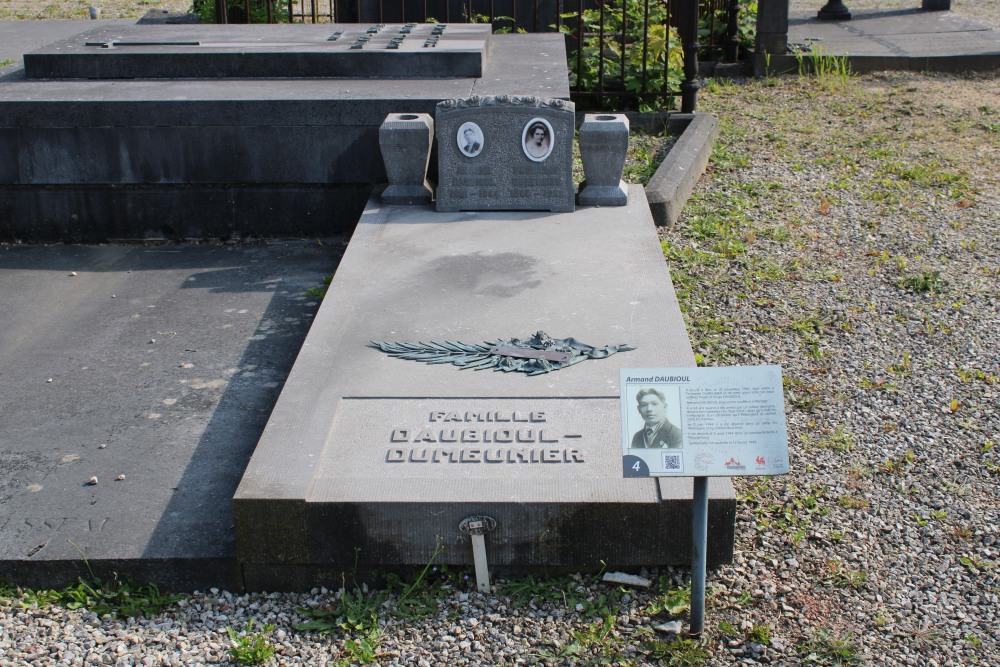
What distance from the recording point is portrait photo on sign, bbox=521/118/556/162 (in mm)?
6449

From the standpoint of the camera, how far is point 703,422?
3.10 metres

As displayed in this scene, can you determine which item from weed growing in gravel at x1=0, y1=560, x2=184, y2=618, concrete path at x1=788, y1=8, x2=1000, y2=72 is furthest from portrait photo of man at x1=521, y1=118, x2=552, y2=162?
concrete path at x1=788, y1=8, x2=1000, y2=72

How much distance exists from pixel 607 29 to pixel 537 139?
14.9 ft

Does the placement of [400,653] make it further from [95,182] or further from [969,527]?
[95,182]

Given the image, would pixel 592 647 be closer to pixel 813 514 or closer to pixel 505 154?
pixel 813 514

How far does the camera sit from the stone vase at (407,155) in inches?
260

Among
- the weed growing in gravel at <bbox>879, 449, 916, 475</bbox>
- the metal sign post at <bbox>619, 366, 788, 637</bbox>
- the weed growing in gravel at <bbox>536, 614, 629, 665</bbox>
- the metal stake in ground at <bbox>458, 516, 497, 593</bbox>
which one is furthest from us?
the weed growing in gravel at <bbox>879, 449, 916, 475</bbox>

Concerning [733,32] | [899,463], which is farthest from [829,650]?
[733,32]

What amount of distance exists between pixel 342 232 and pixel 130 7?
1302 centimetres

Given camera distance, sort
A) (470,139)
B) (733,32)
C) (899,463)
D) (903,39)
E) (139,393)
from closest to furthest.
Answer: (899,463)
(139,393)
(470,139)
(733,32)
(903,39)

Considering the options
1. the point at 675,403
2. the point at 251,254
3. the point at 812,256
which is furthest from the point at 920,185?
the point at 675,403

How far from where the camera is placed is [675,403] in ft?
10.2

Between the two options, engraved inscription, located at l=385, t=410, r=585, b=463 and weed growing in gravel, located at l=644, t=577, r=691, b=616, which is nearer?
weed growing in gravel, located at l=644, t=577, r=691, b=616

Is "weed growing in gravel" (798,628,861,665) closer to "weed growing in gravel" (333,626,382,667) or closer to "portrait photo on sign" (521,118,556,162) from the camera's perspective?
"weed growing in gravel" (333,626,382,667)
